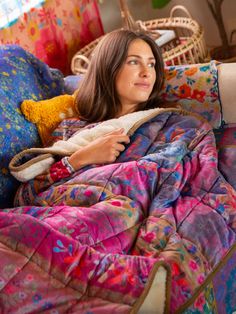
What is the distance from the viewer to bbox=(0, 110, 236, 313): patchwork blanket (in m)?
1.01

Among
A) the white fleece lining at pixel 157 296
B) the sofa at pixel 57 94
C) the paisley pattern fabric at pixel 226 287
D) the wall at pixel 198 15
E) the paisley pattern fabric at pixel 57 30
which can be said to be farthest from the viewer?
the wall at pixel 198 15

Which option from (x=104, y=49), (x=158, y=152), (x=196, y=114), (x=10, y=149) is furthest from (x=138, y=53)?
(x=10, y=149)

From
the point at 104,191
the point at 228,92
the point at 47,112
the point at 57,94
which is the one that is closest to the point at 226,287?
the point at 104,191

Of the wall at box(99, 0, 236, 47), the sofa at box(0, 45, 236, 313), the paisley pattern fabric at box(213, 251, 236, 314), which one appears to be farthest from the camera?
the wall at box(99, 0, 236, 47)

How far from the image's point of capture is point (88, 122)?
1.79 metres

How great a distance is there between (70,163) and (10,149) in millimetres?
260

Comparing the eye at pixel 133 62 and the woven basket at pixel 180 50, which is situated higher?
the eye at pixel 133 62

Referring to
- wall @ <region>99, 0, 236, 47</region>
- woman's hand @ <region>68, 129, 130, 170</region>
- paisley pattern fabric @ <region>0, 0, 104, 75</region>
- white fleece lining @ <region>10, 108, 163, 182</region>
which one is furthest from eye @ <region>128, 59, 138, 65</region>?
wall @ <region>99, 0, 236, 47</region>

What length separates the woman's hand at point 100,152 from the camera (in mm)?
1514

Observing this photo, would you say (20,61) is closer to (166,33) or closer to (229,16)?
(166,33)

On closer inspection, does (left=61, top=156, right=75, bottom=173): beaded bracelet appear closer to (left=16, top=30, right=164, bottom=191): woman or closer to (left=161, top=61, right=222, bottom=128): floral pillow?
(left=16, top=30, right=164, bottom=191): woman

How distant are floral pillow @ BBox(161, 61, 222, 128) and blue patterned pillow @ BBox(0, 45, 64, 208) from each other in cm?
50

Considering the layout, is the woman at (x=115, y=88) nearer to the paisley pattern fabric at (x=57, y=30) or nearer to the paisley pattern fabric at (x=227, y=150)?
the paisley pattern fabric at (x=227, y=150)

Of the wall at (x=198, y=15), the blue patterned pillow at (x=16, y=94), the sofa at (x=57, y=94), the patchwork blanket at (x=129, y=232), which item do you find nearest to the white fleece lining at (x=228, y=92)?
the sofa at (x=57, y=94)
